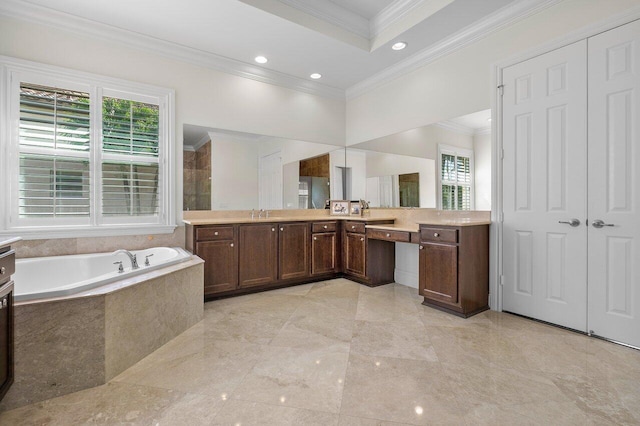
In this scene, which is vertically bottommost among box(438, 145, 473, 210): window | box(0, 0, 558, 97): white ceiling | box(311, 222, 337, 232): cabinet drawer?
box(311, 222, 337, 232): cabinet drawer

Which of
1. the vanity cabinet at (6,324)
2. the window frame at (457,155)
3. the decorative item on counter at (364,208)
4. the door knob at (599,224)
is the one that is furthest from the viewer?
the decorative item on counter at (364,208)

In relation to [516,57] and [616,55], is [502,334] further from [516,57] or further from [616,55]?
[516,57]

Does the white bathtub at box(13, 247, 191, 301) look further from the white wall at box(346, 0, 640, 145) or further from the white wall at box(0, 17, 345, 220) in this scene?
the white wall at box(346, 0, 640, 145)

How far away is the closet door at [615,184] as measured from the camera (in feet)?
7.34

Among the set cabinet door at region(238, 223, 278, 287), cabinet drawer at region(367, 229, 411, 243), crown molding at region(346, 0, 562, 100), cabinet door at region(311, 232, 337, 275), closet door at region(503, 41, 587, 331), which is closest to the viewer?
closet door at region(503, 41, 587, 331)

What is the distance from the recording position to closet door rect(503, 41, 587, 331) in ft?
8.26

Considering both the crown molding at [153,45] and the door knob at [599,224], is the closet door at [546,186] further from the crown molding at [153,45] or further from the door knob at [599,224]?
the crown molding at [153,45]

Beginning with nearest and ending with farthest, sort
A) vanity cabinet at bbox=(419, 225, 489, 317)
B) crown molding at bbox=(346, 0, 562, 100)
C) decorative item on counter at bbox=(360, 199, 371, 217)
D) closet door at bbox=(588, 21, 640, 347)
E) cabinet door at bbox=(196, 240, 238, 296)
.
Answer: closet door at bbox=(588, 21, 640, 347), crown molding at bbox=(346, 0, 562, 100), vanity cabinet at bbox=(419, 225, 489, 317), cabinet door at bbox=(196, 240, 238, 296), decorative item on counter at bbox=(360, 199, 371, 217)

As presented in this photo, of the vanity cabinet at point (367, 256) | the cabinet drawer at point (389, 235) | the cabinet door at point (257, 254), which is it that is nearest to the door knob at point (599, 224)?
the cabinet drawer at point (389, 235)

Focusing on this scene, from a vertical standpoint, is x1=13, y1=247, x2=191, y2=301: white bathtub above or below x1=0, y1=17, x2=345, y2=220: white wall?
below

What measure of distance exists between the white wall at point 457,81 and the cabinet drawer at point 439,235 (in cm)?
131

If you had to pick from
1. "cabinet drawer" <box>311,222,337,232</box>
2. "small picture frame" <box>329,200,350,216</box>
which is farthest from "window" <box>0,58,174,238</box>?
"small picture frame" <box>329,200,350,216</box>

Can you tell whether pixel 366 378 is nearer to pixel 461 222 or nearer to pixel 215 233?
pixel 461 222

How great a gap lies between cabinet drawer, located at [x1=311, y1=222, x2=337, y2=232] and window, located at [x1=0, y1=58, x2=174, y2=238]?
173 centimetres
